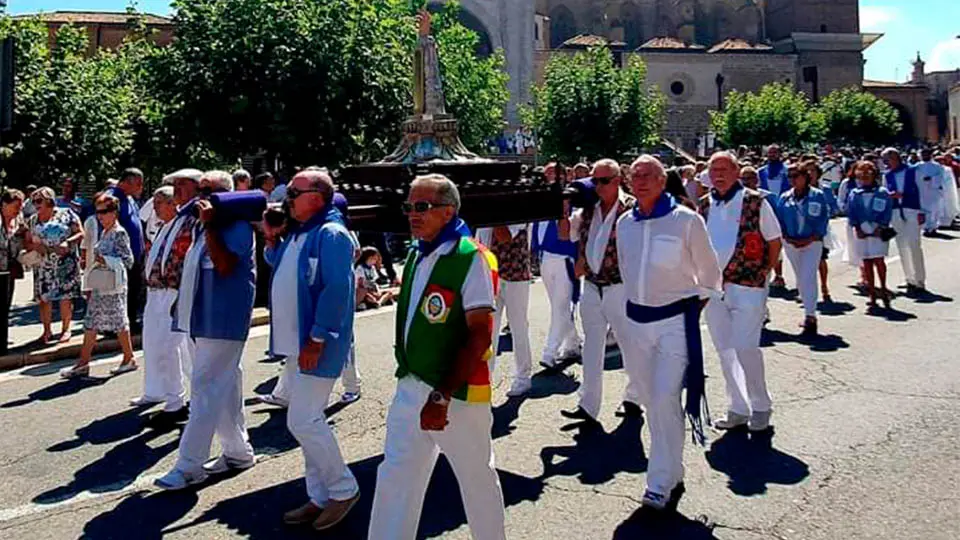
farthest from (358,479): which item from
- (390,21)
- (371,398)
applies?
(390,21)

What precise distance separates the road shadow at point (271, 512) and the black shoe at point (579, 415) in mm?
1230

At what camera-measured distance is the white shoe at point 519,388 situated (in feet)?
26.4

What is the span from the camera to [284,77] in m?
18.3

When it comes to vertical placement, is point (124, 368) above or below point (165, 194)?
below

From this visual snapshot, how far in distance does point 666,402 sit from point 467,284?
1.76 m

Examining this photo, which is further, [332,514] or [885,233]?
[885,233]

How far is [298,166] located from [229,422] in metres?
14.1

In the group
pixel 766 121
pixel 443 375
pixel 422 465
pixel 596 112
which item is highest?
pixel 766 121

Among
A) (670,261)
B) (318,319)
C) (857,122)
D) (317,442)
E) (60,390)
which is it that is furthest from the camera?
(857,122)

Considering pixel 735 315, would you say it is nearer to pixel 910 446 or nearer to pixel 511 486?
pixel 910 446

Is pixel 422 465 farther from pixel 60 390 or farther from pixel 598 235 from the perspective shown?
pixel 60 390

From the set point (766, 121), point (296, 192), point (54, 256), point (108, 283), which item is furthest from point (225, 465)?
point (766, 121)

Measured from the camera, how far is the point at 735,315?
687cm

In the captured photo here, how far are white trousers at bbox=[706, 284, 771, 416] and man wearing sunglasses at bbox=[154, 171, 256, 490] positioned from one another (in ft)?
11.2
